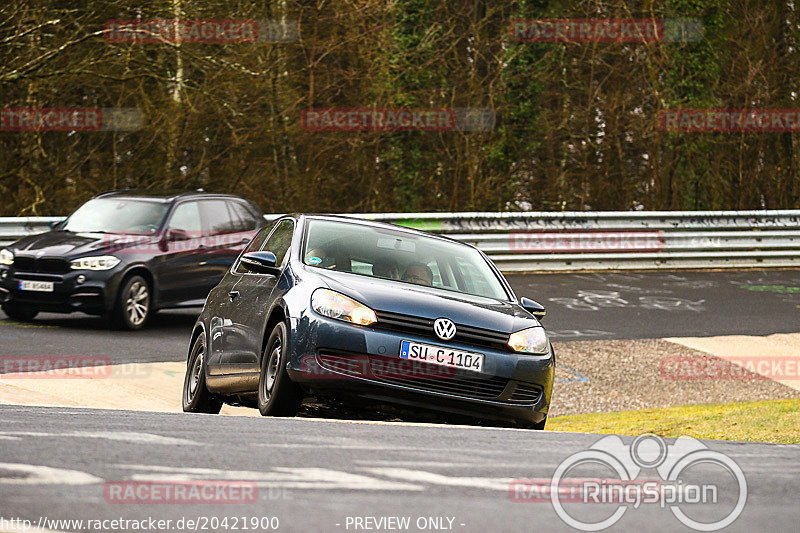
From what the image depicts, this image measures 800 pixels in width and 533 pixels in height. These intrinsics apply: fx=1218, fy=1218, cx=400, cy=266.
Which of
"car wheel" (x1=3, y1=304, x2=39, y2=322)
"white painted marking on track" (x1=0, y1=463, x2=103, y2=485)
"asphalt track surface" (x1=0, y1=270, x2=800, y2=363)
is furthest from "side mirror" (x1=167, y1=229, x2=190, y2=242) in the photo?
"white painted marking on track" (x1=0, y1=463, x2=103, y2=485)

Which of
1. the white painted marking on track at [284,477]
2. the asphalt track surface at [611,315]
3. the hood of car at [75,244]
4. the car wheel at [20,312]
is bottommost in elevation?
the asphalt track surface at [611,315]

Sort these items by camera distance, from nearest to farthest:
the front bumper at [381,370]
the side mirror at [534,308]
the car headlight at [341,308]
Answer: the front bumper at [381,370] < the car headlight at [341,308] < the side mirror at [534,308]

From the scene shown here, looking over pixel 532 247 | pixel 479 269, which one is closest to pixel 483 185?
pixel 532 247

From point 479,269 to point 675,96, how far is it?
23840 mm

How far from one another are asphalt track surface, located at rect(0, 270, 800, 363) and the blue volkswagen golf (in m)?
4.07

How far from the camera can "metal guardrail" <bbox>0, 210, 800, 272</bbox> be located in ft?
69.1

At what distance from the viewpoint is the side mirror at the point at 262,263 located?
8383 mm

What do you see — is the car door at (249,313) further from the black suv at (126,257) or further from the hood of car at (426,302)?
the black suv at (126,257)

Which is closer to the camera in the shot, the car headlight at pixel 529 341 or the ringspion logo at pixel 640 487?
the ringspion logo at pixel 640 487

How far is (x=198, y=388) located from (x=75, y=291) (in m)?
4.97

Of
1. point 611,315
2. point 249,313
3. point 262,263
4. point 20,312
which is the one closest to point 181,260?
point 20,312

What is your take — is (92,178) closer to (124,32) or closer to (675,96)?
(124,32)

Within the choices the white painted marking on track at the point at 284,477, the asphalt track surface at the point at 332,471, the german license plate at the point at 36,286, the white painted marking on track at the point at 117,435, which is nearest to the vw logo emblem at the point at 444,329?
the asphalt track surface at the point at 332,471

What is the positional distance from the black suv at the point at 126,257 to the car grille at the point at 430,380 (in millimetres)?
6967
